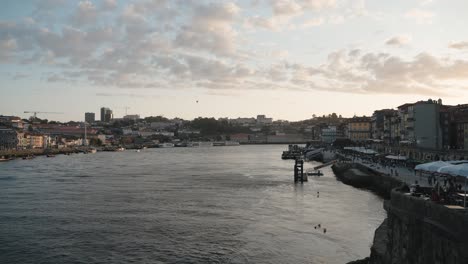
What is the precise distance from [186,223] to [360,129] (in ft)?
224

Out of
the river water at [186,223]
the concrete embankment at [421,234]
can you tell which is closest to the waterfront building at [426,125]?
the river water at [186,223]

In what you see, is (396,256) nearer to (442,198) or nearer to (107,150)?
(442,198)

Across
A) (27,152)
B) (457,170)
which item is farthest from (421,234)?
(27,152)

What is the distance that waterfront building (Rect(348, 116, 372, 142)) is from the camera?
81.8 meters

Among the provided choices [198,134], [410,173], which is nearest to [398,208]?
[410,173]

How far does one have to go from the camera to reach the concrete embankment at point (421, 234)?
7.40 metres

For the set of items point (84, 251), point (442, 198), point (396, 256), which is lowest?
point (84, 251)

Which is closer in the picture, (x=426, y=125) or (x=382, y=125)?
(x=426, y=125)

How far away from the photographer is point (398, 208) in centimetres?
983

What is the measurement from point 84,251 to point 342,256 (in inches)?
332

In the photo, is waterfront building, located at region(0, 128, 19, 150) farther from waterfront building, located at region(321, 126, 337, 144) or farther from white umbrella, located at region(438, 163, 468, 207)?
white umbrella, located at region(438, 163, 468, 207)

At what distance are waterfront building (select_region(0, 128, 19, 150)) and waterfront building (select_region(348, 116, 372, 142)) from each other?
64.7 meters

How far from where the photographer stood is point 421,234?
8.59 m

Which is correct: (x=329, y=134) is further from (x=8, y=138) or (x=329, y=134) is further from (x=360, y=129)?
(x=8, y=138)
